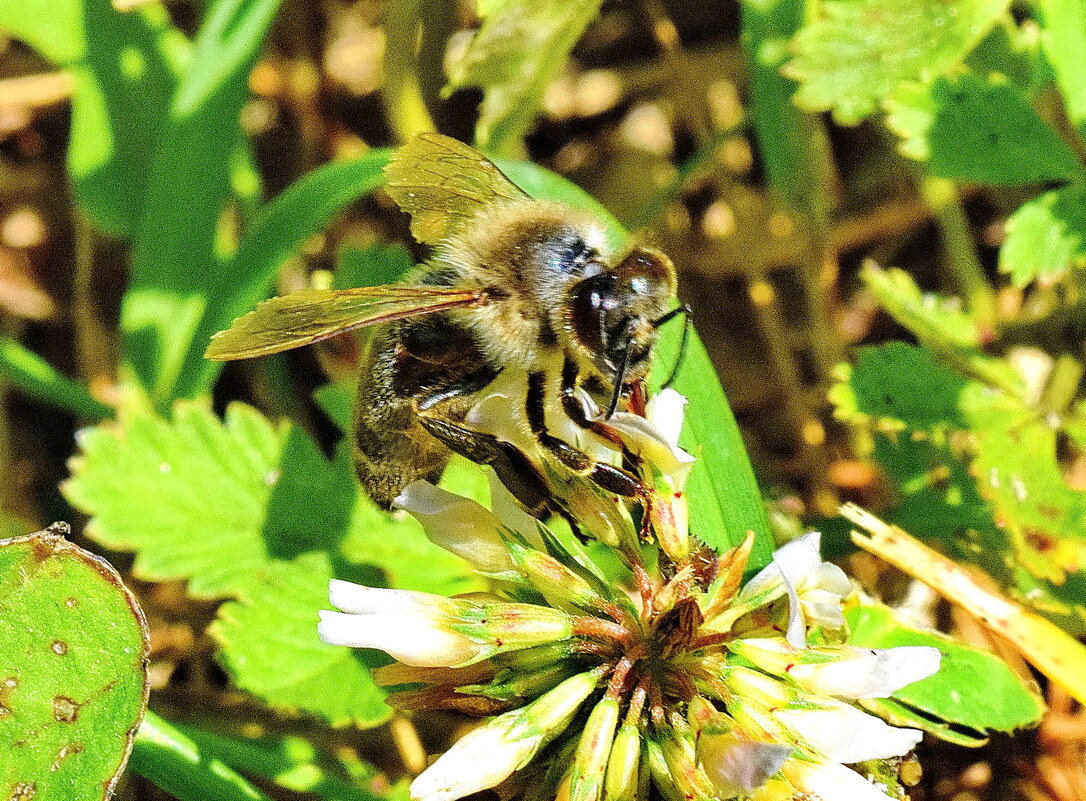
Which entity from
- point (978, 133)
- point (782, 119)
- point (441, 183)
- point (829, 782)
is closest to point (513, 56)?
point (441, 183)

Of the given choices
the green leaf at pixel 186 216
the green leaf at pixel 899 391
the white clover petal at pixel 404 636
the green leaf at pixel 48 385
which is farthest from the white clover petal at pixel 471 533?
the green leaf at pixel 48 385

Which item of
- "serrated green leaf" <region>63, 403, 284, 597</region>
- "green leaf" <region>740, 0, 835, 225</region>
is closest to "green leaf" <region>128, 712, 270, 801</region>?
"serrated green leaf" <region>63, 403, 284, 597</region>

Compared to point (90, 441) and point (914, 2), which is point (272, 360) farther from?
point (914, 2)

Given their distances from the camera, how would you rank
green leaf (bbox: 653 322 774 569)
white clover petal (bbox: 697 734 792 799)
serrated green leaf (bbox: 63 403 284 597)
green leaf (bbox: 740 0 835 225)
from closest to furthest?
white clover petal (bbox: 697 734 792 799), green leaf (bbox: 653 322 774 569), serrated green leaf (bbox: 63 403 284 597), green leaf (bbox: 740 0 835 225)

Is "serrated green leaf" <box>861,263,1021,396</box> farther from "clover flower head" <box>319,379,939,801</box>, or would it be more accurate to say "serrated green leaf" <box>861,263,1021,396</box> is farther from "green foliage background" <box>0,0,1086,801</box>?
"clover flower head" <box>319,379,939,801</box>

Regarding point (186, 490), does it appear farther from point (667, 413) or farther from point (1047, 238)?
point (1047, 238)

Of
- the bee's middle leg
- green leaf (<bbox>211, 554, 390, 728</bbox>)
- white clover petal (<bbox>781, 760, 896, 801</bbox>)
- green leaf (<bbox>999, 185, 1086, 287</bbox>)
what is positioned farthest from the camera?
green leaf (<bbox>999, 185, 1086, 287</bbox>)
